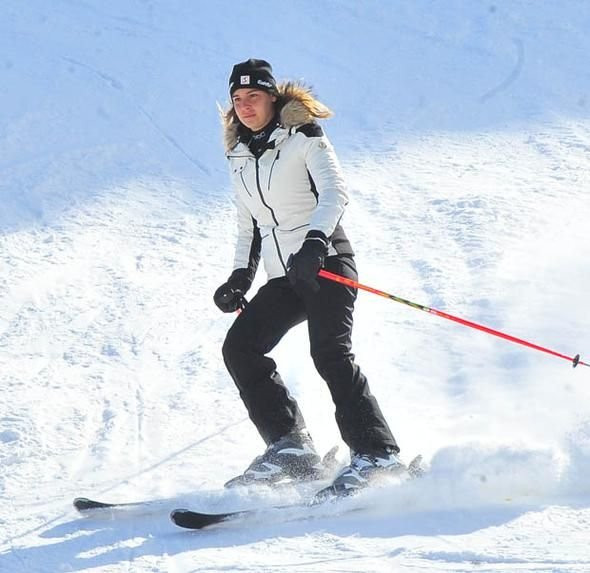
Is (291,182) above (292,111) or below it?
below

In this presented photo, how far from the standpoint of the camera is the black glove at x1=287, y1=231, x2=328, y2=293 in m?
4.13

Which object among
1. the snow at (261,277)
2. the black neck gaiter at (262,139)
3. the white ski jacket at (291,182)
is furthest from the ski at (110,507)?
the black neck gaiter at (262,139)

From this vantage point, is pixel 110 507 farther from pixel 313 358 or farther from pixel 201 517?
pixel 313 358

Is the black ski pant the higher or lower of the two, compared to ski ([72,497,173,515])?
higher

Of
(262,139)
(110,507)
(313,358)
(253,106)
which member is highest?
(253,106)

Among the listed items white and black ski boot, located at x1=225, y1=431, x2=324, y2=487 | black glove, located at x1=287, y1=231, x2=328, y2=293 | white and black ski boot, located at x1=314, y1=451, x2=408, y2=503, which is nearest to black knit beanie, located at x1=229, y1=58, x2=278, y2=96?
black glove, located at x1=287, y1=231, x2=328, y2=293

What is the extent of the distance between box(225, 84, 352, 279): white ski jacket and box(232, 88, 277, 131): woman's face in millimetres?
83

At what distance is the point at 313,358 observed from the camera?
4.42 m

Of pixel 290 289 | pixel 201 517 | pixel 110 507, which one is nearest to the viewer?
pixel 201 517

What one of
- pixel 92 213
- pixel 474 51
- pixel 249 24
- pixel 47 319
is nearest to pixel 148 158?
pixel 92 213

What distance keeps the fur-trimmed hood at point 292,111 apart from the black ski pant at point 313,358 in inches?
24.6

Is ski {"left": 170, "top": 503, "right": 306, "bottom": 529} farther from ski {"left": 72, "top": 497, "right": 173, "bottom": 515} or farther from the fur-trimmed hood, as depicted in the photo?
the fur-trimmed hood

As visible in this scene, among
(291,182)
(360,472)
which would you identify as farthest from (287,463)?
(291,182)

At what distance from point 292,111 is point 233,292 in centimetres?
89
